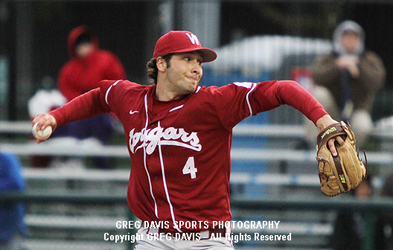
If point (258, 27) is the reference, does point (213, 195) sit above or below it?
below

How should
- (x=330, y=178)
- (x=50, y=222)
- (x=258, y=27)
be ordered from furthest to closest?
(x=258, y=27), (x=50, y=222), (x=330, y=178)

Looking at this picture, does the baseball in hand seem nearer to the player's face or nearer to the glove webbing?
the player's face

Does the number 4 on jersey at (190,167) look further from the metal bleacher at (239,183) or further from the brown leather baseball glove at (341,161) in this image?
the metal bleacher at (239,183)

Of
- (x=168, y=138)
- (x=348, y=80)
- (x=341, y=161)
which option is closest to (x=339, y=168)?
(x=341, y=161)

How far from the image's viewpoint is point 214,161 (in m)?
3.13

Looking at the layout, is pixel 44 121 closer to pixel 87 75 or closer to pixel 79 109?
pixel 79 109

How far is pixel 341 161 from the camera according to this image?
2.68 m

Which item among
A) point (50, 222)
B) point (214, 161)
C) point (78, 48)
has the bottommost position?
point (50, 222)

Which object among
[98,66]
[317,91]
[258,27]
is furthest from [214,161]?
[258,27]

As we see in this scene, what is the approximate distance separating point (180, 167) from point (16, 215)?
7.06 feet

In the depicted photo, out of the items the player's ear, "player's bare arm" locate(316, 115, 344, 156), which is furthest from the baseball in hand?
"player's bare arm" locate(316, 115, 344, 156)

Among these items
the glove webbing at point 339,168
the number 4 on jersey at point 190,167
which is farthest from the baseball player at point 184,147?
the glove webbing at point 339,168

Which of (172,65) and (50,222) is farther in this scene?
(50,222)

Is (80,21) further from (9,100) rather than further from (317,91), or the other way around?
(317,91)
